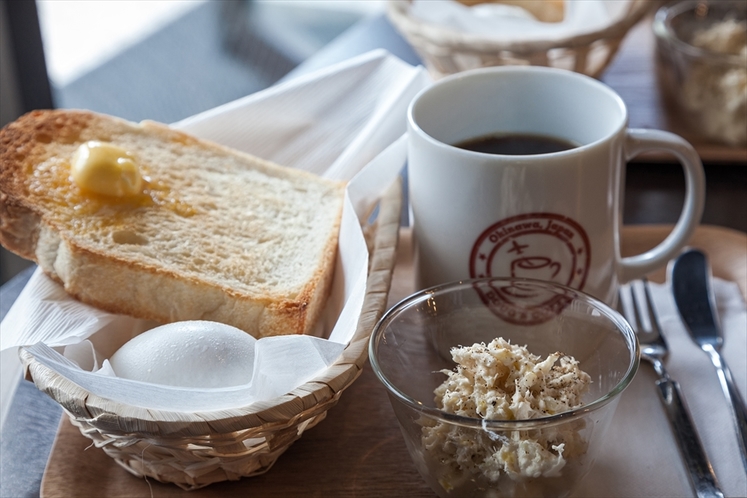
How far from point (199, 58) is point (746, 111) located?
1.24 m

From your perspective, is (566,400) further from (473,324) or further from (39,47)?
(39,47)

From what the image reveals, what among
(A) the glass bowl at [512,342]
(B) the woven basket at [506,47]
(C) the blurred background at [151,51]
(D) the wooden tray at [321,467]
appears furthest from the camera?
(C) the blurred background at [151,51]

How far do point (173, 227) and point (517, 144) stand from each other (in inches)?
13.8

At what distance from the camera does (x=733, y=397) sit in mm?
654

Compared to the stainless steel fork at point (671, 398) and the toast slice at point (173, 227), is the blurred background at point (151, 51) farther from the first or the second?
the stainless steel fork at point (671, 398)

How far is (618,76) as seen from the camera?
1.29 meters

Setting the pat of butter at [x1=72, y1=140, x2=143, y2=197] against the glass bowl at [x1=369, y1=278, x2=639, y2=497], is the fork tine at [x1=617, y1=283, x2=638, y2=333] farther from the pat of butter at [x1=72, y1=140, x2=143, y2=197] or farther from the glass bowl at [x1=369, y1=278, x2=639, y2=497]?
the pat of butter at [x1=72, y1=140, x2=143, y2=197]

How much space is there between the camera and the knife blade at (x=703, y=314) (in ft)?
2.11

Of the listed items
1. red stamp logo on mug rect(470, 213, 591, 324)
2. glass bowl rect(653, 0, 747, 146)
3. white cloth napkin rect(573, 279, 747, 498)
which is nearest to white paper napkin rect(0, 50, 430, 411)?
red stamp logo on mug rect(470, 213, 591, 324)

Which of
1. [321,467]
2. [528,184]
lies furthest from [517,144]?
[321,467]

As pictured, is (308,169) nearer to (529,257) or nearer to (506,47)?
(506,47)

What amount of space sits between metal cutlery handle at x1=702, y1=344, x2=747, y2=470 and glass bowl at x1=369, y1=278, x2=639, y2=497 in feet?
0.41

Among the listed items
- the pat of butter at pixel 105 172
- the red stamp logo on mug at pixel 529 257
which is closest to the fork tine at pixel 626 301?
the red stamp logo on mug at pixel 529 257

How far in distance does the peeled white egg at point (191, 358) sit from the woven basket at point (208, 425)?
53 mm
